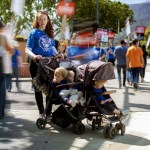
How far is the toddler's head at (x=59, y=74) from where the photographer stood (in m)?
6.64

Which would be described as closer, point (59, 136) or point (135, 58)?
point (59, 136)

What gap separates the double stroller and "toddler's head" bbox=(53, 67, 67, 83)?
115mm

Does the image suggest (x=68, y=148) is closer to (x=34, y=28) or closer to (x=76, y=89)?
(x=76, y=89)

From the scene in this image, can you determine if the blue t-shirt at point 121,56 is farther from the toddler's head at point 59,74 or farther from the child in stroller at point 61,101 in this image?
the toddler's head at point 59,74

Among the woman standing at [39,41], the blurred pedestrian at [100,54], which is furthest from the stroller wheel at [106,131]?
the blurred pedestrian at [100,54]

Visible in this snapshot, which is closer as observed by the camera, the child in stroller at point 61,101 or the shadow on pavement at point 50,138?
the shadow on pavement at point 50,138

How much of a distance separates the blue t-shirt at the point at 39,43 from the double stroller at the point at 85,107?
315 millimetres

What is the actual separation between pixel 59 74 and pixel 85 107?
0.63 meters

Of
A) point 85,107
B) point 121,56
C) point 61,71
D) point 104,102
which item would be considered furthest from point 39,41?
point 121,56

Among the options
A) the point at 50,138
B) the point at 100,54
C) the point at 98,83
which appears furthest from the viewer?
the point at 100,54

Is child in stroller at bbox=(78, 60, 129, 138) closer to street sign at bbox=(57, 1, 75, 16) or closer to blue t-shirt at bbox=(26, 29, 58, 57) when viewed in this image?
blue t-shirt at bbox=(26, 29, 58, 57)

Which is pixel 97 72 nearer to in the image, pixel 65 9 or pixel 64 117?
pixel 64 117

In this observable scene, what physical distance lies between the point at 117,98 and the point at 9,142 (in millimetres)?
5516

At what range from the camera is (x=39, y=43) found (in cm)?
711
